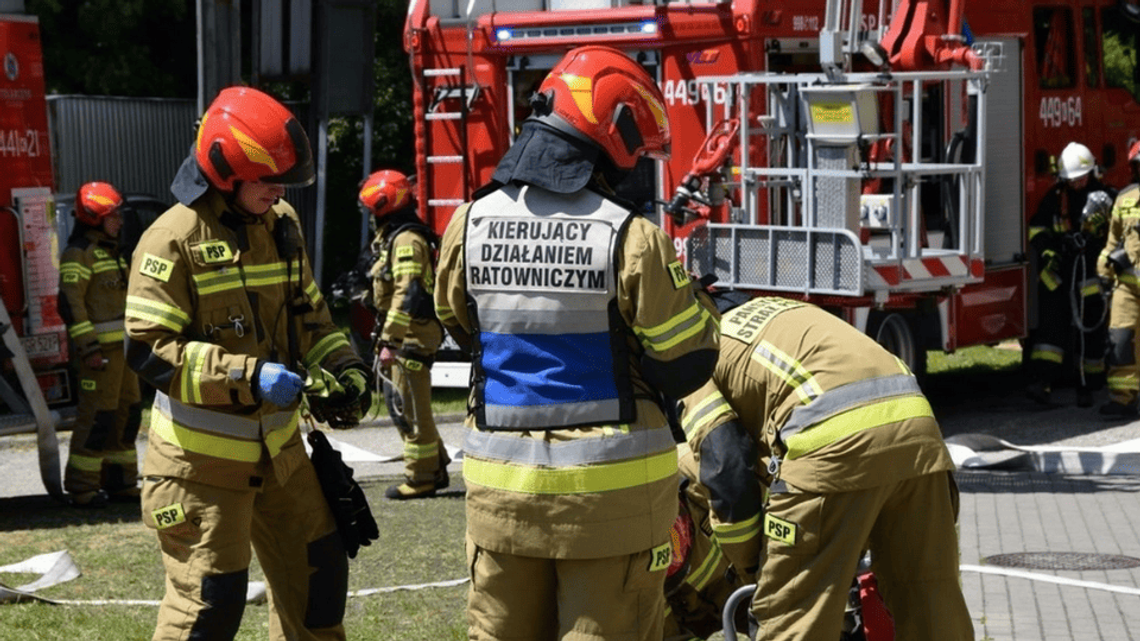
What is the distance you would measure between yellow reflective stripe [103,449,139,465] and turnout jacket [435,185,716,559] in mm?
5972

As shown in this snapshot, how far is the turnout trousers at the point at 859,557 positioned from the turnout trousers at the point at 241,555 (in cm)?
135

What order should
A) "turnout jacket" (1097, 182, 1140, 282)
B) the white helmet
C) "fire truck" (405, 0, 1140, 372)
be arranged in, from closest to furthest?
1. "fire truck" (405, 0, 1140, 372)
2. "turnout jacket" (1097, 182, 1140, 282)
3. the white helmet

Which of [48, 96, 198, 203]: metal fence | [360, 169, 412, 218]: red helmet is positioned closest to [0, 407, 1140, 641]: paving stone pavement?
[360, 169, 412, 218]: red helmet

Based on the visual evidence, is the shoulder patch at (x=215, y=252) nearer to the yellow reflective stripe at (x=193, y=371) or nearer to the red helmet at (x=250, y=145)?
the red helmet at (x=250, y=145)

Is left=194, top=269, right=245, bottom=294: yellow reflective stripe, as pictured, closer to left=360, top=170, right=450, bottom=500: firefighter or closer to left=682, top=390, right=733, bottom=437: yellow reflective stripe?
left=682, top=390, right=733, bottom=437: yellow reflective stripe

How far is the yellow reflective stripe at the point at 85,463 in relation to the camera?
9.78m

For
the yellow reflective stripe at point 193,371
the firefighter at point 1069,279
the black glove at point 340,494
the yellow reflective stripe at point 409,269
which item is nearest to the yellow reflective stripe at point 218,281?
the yellow reflective stripe at point 193,371

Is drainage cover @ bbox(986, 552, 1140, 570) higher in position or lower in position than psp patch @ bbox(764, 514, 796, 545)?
lower

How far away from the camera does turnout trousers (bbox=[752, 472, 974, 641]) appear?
481 centimetres

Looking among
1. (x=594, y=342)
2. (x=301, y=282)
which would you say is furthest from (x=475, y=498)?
→ (x=301, y=282)

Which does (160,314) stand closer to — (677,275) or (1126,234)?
(677,275)

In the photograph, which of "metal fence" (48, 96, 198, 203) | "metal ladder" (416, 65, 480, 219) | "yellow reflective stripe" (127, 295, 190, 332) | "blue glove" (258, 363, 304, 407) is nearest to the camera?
"blue glove" (258, 363, 304, 407)

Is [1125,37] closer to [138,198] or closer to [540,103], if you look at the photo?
[138,198]

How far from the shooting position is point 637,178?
38.9 ft
